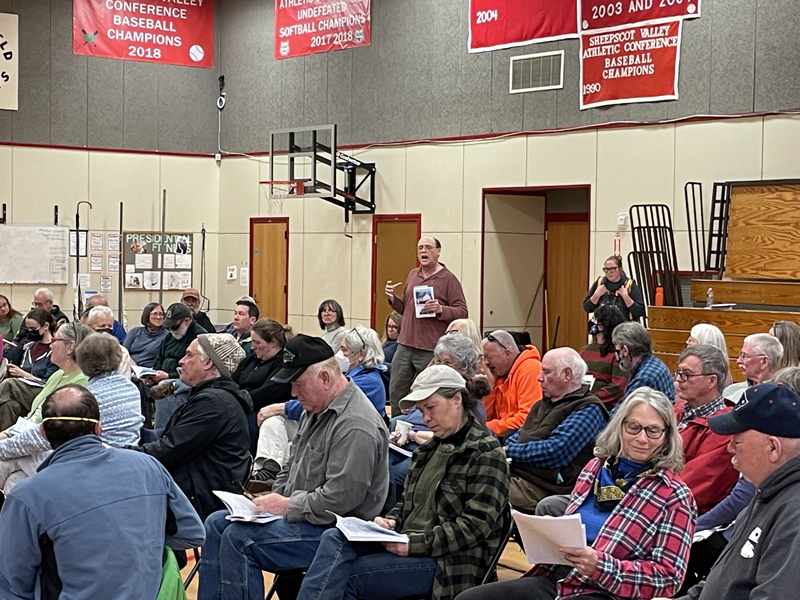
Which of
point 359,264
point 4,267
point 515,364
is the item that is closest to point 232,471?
point 515,364

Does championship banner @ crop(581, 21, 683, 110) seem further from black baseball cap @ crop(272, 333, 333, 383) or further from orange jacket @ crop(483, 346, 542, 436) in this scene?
black baseball cap @ crop(272, 333, 333, 383)

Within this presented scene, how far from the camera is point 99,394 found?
451 centimetres

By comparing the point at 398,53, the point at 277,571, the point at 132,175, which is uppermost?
the point at 398,53

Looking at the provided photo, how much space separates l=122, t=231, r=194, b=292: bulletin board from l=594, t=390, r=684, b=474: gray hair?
11.0 metres

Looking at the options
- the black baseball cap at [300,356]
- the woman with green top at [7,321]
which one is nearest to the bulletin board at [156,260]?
the woman with green top at [7,321]

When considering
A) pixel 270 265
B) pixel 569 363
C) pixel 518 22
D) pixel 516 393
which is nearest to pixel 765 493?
pixel 569 363

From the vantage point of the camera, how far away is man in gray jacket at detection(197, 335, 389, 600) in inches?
142

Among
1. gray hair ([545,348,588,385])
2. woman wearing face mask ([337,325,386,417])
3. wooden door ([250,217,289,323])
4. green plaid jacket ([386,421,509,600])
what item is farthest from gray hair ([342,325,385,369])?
wooden door ([250,217,289,323])

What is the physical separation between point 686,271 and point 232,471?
6195 millimetres

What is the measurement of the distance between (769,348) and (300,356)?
2405mm

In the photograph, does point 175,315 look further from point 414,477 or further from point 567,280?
point 567,280

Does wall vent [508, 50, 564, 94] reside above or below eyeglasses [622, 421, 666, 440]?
above

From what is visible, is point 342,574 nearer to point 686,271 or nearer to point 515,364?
point 515,364

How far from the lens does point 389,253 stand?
12.3 meters
